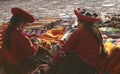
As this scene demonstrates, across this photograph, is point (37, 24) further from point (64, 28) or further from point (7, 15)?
point (7, 15)

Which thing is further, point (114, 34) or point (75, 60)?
point (114, 34)

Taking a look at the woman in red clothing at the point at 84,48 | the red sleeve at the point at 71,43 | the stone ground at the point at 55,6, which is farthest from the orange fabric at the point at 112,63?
the stone ground at the point at 55,6

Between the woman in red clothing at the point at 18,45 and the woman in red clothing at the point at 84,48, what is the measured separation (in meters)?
0.60

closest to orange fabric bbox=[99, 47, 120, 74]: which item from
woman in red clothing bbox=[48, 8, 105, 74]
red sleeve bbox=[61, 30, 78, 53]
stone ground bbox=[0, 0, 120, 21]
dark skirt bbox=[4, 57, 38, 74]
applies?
woman in red clothing bbox=[48, 8, 105, 74]

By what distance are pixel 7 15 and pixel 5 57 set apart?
5176 millimetres

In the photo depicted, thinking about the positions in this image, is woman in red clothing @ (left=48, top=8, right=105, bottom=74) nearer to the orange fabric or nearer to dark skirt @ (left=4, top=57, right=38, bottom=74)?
the orange fabric

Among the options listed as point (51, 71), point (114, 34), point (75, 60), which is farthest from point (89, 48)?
point (114, 34)

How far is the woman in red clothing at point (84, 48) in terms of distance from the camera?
4906 mm

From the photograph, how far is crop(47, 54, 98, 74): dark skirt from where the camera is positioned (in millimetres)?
4977

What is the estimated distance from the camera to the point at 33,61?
547 centimetres

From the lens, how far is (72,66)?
16.5ft

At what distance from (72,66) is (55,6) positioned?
22.3ft

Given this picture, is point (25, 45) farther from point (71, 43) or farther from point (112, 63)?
point (112, 63)

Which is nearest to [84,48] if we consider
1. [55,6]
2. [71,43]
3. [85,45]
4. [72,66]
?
[85,45]
